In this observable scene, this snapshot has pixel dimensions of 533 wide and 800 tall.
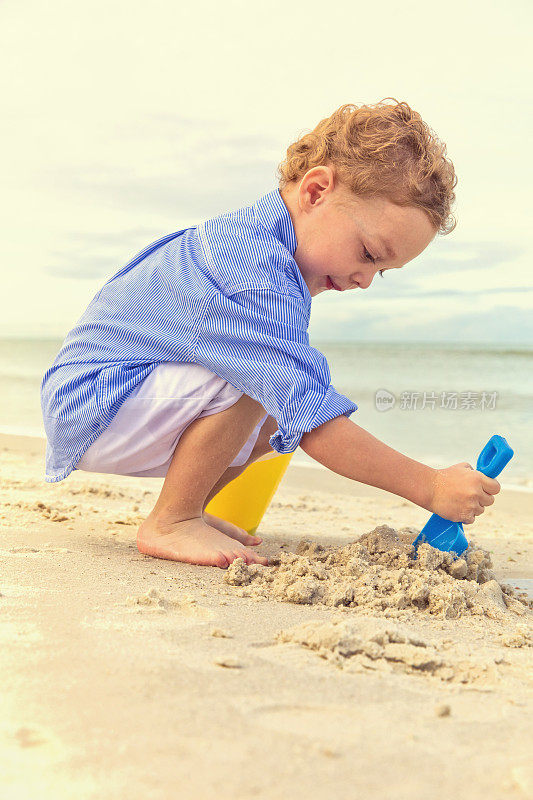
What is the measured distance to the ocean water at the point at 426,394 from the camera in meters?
4.79

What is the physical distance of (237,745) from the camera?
67cm

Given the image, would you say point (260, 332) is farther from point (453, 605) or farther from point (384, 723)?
point (384, 723)

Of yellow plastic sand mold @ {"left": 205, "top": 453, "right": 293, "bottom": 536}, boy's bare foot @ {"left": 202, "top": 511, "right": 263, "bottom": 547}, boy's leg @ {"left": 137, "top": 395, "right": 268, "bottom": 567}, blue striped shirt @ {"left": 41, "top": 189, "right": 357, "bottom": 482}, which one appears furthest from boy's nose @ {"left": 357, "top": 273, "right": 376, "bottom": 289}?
boy's bare foot @ {"left": 202, "top": 511, "right": 263, "bottom": 547}

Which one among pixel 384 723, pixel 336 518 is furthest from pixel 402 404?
pixel 384 723

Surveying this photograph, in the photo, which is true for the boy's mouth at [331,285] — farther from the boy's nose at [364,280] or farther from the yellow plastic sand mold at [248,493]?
the yellow plastic sand mold at [248,493]

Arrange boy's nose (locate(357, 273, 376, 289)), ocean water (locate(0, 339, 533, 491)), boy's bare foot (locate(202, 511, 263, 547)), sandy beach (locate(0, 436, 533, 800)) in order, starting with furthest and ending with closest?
ocean water (locate(0, 339, 533, 491)), boy's bare foot (locate(202, 511, 263, 547)), boy's nose (locate(357, 273, 376, 289)), sandy beach (locate(0, 436, 533, 800))

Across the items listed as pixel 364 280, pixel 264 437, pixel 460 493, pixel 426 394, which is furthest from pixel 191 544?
pixel 426 394

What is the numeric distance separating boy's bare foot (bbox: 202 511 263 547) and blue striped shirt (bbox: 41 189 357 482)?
0.34 meters

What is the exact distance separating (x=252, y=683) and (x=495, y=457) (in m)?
0.80

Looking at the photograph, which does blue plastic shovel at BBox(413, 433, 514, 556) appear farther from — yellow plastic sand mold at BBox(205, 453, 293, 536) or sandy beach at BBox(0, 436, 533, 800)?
yellow plastic sand mold at BBox(205, 453, 293, 536)

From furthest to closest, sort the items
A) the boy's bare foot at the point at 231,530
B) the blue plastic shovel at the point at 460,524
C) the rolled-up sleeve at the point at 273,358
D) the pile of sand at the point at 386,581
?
the boy's bare foot at the point at 231,530
the blue plastic shovel at the point at 460,524
the rolled-up sleeve at the point at 273,358
the pile of sand at the point at 386,581

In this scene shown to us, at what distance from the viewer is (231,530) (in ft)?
5.64

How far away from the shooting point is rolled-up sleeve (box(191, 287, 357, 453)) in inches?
52.2

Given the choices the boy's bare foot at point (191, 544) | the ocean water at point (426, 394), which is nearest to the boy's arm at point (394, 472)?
the boy's bare foot at point (191, 544)
